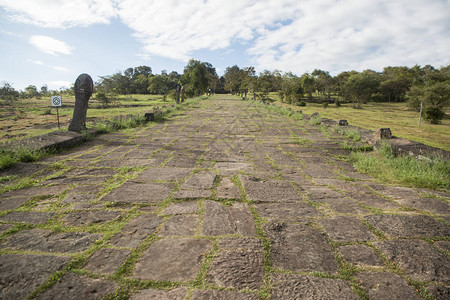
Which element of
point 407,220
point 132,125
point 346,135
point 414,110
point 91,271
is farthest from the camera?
point 414,110

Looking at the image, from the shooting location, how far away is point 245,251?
5.27 feet

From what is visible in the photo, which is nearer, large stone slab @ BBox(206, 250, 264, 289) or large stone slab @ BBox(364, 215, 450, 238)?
large stone slab @ BBox(206, 250, 264, 289)

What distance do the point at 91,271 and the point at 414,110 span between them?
47308 mm

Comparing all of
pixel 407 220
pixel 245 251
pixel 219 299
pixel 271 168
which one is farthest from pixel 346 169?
pixel 219 299

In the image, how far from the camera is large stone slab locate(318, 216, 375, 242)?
183 centimetres

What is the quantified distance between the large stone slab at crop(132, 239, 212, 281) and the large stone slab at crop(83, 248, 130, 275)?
0.13 metres

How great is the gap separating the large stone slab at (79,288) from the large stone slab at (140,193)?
1.02 meters

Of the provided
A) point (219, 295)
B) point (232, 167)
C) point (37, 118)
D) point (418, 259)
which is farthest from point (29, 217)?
point (37, 118)

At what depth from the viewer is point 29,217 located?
1.97 metres

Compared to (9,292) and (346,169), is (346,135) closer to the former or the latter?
(346,169)

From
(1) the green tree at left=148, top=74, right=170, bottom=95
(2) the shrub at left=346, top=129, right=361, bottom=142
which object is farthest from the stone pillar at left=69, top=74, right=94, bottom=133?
(1) the green tree at left=148, top=74, right=170, bottom=95

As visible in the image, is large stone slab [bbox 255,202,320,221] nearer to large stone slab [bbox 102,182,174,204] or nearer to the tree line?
large stone slab [bbox 102,182,174,204]

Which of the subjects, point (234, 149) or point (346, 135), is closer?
point (234, 149)

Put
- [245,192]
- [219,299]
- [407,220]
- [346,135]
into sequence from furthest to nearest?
1. [346,135]
2. [245,192]
3. [407,220]
4. [219,299]
